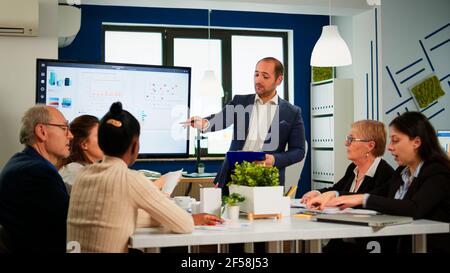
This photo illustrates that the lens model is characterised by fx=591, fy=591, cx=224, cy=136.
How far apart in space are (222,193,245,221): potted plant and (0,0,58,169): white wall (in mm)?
2294

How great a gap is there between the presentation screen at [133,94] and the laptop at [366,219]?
214cm

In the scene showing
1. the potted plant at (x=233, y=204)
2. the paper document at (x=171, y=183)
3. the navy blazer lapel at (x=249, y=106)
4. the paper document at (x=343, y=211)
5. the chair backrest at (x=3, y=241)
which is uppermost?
the navy blazer lapel at (x=249, y=106)

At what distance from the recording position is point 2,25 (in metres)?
4.19

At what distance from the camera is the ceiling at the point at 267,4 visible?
5.79m

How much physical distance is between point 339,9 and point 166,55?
8.03 feet

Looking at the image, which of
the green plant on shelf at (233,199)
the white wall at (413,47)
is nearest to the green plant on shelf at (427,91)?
the white wall at (413,47)

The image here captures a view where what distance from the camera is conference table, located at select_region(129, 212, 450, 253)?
2068 millimetres

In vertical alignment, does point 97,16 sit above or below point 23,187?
above

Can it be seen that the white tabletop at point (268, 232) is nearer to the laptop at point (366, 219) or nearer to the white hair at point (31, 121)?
the laptop at point (366, 219)

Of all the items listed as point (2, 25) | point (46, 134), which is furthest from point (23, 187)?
point (2, 25)

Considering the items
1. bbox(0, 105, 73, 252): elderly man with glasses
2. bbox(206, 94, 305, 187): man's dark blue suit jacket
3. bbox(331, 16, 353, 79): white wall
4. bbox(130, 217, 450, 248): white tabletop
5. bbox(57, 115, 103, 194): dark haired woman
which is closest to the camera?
bbox(130, 217, 450, 248): white tabletop

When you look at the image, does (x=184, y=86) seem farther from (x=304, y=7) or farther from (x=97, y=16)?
(x=97, y=16)

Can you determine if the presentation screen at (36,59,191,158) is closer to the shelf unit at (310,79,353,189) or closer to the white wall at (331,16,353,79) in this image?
the shelf unit at (310,79,353,189)

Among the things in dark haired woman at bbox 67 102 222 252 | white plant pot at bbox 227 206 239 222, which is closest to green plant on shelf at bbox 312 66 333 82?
white plant pot at bbox 227 206 239 222
